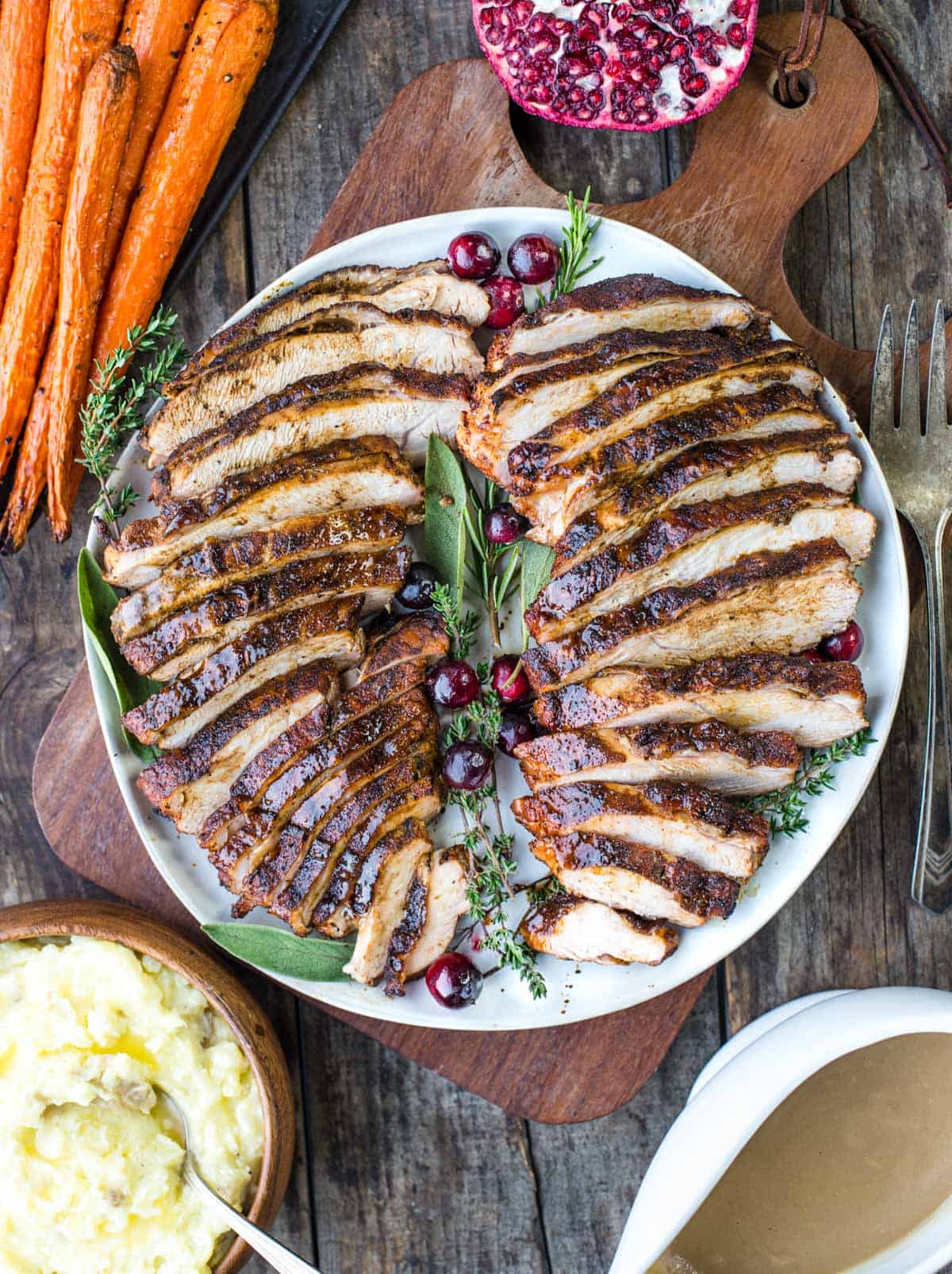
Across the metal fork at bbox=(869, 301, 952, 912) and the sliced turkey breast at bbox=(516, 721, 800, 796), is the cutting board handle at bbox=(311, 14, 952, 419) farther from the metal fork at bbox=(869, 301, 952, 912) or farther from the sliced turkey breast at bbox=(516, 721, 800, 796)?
the sliced turkey breast at bbox=(516, 721, 800, 796)

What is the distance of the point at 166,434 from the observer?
113 inches

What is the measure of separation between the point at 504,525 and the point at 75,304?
56.9 inches

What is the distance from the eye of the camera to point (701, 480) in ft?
8.82

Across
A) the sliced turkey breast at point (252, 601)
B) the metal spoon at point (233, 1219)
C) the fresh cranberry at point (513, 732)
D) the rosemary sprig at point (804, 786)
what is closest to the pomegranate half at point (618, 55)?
the sliced turkey breast at point (252, 601)

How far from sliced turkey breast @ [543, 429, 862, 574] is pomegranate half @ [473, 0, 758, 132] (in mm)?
1014

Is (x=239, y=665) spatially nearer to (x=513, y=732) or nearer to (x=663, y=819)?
(x=513, y=732)

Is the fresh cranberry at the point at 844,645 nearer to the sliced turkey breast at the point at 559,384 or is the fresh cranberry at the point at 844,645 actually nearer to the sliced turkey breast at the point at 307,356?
the sliced turkey breast at the point at 559,384

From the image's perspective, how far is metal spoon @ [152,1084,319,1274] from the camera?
2.61 metres

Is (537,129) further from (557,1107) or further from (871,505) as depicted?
(557,1107)

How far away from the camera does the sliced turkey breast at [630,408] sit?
8.81ft

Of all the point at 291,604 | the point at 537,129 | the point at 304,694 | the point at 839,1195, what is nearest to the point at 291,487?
the point at 291,604

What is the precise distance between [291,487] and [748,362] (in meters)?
1.27

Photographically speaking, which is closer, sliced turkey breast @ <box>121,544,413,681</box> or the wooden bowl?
sliced turkey breast @ <box>121,544,413,681</box>

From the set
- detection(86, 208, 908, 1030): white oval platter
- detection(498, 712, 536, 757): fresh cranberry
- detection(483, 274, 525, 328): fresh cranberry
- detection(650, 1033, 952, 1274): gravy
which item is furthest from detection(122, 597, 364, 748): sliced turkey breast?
detection(650, 1033, 952, 1274): gravy
